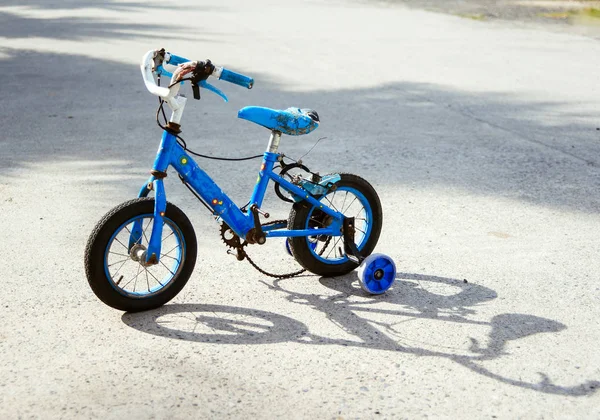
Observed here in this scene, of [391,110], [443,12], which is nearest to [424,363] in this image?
[391,110]

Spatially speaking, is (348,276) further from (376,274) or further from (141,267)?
(141,267)

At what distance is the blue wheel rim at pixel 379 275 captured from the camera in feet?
14.1

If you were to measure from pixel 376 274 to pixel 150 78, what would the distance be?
1547mm

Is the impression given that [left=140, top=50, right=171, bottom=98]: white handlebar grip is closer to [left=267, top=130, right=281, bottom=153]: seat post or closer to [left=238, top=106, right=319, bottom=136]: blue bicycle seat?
[left=238, top=106, right=319, bottom=136]: blue bicycle seat

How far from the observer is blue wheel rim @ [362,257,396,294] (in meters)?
4.31

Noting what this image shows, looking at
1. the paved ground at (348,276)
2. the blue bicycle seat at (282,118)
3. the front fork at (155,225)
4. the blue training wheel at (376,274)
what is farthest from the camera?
the blue training wheel at (376,274)

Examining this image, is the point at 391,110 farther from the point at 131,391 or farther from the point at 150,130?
the point at 131,391

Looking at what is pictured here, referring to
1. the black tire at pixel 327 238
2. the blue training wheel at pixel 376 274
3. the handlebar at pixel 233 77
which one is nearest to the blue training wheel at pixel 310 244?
the black tire at pixel 327 238

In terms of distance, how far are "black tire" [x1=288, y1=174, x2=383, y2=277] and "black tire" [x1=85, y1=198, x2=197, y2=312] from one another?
613 mm

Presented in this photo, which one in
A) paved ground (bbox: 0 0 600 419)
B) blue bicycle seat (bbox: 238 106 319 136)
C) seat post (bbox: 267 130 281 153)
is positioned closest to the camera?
paved ground (bbox: 0 0 600 419)

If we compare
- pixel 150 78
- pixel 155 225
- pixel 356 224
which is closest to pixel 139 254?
pixel 155 225

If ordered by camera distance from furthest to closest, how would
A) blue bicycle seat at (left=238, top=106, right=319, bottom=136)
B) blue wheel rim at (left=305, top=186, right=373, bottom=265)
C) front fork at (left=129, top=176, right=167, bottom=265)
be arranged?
blue wheel rim at (left=305, top=186, right=373, bottom=265) → blue bicycle seat at (left=238, top=106, right=319, bottom=136) → front fork at (left=129, top=176, right=167, bottom=265)

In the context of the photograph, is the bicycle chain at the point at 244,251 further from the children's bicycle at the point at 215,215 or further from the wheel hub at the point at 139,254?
the wheel hub at the point at 139,254

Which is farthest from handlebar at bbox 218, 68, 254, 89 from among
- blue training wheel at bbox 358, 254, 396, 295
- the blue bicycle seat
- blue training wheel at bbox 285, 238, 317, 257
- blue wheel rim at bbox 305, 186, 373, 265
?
blue training wheel at bbox 358, 254, 396, 295
